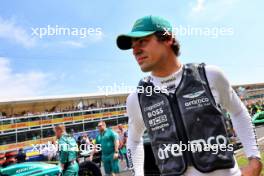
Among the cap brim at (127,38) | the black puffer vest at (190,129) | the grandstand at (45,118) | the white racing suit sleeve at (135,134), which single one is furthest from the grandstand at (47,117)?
the black puffer vest at (190,129)

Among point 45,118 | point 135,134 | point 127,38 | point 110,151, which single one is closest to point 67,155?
point 110,151

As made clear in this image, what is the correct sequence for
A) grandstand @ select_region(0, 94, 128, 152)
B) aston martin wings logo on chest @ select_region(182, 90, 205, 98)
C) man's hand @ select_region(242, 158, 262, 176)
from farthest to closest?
grandstand @ select_region(0, 94, 128, 152) < aston martin wings logo on chest @ select_region(182, 90, 205, 98) < man's hand @ select_region(242, 158, 262, 176)

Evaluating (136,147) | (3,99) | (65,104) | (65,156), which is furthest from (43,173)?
(65,104)

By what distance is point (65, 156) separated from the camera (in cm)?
816

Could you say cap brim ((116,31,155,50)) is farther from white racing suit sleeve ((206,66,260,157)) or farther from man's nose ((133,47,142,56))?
white racing suit sleeve ((206,66,260,157))

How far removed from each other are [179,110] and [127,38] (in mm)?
477

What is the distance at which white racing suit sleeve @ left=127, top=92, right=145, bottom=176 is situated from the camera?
230cm

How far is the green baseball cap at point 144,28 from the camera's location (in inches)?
85.1

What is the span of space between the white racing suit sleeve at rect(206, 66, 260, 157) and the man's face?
25cm

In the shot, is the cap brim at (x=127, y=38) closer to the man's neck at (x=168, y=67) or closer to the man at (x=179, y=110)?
the man at (x=179, y=110)

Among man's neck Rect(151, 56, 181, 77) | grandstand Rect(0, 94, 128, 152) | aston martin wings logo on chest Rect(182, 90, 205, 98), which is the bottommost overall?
aston martin wings logo on chest Rect(182, 90, 205, 98)

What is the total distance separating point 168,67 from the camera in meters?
2.21

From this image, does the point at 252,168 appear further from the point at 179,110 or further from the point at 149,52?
the point at 149,52

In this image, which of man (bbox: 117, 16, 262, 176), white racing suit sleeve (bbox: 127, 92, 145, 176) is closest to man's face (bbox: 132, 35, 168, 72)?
man (bbox: 117, 16, 262, 176)
